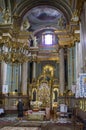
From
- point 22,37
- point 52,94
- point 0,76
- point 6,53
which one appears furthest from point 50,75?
point 6,53

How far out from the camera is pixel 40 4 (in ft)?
59.1

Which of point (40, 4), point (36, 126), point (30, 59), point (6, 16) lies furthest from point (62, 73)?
point (36, 126)

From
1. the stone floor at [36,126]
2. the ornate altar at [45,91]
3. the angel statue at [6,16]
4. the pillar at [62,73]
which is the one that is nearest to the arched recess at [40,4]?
the angel statue at [6,16]

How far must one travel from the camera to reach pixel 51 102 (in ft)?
77.6

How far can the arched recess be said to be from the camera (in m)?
17.5

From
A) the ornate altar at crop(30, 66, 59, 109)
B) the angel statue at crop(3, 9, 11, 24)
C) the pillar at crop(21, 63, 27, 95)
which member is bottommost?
the ornate altar at crop(30, 66, 59, 109)

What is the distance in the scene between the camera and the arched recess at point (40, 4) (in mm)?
17469

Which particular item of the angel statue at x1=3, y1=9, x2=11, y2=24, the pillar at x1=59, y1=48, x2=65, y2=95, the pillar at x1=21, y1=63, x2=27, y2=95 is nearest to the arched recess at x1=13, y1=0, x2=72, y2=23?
the angel statue at x1=3, y1=9, x2=11, y2=24

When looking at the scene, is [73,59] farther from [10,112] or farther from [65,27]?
[10,112]

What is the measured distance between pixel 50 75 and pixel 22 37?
23.7ft

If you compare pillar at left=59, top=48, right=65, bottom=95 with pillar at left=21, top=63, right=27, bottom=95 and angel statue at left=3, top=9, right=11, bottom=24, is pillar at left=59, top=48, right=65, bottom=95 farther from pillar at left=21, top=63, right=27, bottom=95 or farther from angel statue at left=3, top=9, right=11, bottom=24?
angel statue at left=3, top=9, right=11, bottom=24

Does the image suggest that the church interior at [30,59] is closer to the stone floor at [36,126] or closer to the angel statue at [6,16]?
the angel statue at [6,16]

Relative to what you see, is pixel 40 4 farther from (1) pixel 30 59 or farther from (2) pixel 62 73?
(2) pixel 62 73

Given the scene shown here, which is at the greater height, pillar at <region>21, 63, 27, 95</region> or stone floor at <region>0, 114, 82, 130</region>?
pillar at <region>21, 63, 27, 95</region>
